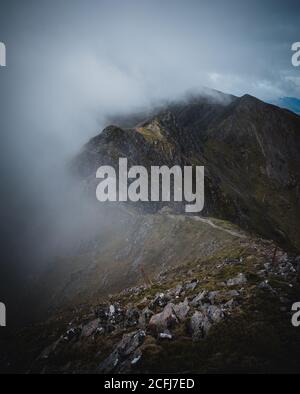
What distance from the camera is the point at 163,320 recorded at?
5594cm

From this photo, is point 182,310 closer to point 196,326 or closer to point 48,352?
point 196,326

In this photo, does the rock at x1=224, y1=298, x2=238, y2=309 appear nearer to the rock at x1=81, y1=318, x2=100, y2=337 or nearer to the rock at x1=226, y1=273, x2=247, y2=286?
the rock at x1=226, y1=273, x2=247, y2=286

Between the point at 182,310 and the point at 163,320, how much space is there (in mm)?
3907

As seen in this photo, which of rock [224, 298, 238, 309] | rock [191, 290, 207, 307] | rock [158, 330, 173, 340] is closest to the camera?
rock [158, 330, 173, 340]

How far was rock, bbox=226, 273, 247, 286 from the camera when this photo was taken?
63456 mm

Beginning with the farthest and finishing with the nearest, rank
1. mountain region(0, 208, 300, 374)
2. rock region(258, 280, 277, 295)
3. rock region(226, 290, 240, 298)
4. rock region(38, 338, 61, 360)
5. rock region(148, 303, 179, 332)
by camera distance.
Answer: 1. rock region(38, 338, 61, 360)
2. rock region(226, 290, 240, 298)
3. rock region(258, 280, 277, 295)
4. rock region(148, 303, 179, 332)
5. mountain region(0, 208, 300, 374)

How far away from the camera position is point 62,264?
163 meters

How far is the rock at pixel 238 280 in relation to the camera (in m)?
63.5

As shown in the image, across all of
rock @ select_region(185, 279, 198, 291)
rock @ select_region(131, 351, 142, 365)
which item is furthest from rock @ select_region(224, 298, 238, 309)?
rock @ select_region(131, 351, 142, 365)

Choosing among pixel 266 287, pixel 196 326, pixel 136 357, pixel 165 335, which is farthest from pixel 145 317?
pixel 266 287

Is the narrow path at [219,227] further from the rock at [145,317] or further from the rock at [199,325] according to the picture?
the rock at [199,325]

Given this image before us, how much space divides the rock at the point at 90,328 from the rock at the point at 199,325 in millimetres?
20502

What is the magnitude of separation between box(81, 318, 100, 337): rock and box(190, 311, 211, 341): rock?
67.3ft

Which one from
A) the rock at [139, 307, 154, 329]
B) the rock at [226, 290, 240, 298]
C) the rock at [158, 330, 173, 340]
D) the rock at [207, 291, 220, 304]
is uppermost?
the rock at [226, 290, 240, 298]
